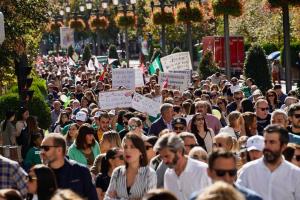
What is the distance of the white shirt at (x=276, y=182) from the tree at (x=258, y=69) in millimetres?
24631

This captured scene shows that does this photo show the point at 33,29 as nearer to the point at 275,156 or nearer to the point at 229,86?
the point at 229,86

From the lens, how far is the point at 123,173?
10.2 m

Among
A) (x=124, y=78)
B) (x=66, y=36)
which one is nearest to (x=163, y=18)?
(x=124, y=78)

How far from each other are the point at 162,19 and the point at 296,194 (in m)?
36.1

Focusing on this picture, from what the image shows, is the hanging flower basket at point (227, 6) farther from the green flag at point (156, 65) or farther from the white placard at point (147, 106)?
the white placard at point (147, 106)

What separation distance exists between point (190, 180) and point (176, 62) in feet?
71.2

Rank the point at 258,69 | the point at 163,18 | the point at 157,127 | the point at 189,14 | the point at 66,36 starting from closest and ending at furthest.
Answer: the point at 157,127, the point at 258,69, the point at 189,14, the point at 163,18, the point at 66,36

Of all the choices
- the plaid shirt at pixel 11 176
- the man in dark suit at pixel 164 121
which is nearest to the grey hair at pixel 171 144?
the plaid shirt at pixel 11 176

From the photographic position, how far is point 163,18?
149 feet

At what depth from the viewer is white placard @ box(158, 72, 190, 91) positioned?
88.6 ft

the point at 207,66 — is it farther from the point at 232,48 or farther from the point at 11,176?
the point at 11,176

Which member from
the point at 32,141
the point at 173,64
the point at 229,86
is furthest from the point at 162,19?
the point at 32,141

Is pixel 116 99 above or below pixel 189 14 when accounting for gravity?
below

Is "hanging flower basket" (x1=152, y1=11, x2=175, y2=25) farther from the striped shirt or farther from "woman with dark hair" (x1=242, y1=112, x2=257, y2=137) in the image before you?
the striped shirt
